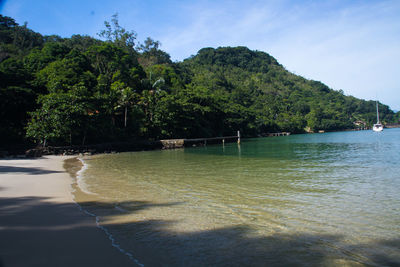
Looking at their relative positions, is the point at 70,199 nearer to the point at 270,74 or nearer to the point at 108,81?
the point at 108,81

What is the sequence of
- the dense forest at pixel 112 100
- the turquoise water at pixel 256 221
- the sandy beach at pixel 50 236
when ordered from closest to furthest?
the sandy beach at pixel 50 236
the turquoise water at pixel 256 221
the dense forest at pixel 112 100

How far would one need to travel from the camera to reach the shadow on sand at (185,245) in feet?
11.6

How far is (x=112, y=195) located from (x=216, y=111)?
49635 mm

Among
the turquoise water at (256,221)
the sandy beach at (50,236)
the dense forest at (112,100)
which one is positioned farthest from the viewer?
the dense forest at (112,100)

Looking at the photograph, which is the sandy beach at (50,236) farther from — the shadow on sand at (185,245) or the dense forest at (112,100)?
the dense forest at (112,100)

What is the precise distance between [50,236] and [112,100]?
104 ft

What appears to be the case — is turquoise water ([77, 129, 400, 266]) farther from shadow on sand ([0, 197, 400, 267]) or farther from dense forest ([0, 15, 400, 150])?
dense forest ([0, 15, 400, 150])

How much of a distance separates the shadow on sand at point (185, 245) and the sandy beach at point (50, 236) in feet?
0.04

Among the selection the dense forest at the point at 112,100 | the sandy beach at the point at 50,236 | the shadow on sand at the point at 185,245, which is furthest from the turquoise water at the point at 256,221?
the dense forest at the point at 112,100

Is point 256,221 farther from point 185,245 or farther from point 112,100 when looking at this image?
point 112,100

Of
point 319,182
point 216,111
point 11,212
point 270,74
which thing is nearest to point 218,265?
point 11,212

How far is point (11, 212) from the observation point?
5469mm

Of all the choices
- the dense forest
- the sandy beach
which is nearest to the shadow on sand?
the sandy beach

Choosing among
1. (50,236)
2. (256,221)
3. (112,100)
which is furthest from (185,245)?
(112,100)
